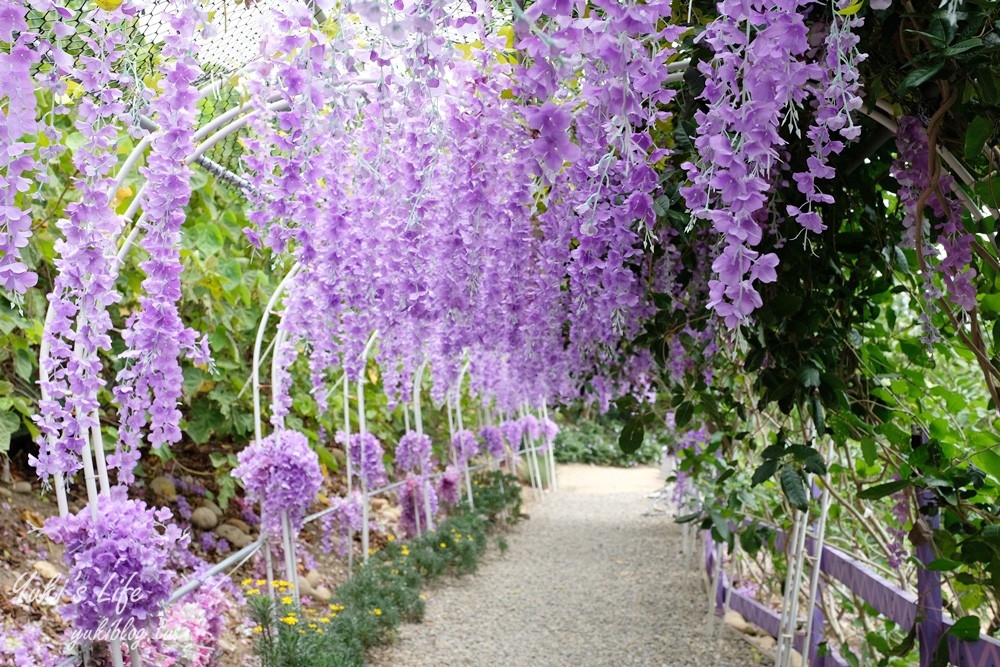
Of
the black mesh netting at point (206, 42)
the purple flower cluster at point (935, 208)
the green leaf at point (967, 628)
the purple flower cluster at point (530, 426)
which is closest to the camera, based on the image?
the purple flower cluster at point (935, 208)

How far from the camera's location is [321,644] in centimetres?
333

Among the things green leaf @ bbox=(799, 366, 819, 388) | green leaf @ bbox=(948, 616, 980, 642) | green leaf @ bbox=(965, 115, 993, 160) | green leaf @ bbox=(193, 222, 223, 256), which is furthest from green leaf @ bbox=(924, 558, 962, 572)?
green leaf @ bbox=(193, 222, 223, 256)

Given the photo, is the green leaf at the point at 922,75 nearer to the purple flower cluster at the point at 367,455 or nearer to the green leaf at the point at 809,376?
the green leaf at the point at 809,376

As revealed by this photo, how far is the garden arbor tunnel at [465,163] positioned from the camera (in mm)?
1010

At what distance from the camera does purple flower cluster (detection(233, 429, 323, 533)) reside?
12.8 feet

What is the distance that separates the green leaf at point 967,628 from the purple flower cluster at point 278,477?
9.45 feet

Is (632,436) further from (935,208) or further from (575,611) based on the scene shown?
(575,611)

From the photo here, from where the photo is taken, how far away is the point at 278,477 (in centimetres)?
389

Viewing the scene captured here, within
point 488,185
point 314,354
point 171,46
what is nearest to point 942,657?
point 488,185

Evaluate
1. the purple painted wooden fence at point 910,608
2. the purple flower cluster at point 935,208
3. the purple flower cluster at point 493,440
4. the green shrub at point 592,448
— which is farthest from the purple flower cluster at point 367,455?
the green shrub at point 592,448

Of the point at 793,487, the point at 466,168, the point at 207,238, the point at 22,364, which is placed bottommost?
the point at 793,487

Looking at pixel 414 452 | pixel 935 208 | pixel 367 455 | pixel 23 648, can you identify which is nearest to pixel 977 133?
pixel 935 208

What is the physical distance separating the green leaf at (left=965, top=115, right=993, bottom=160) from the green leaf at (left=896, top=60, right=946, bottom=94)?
99 mm

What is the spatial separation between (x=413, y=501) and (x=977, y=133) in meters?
6.02
